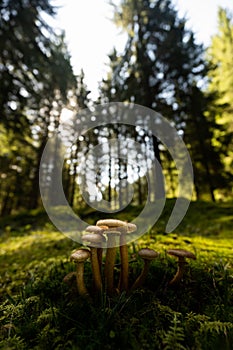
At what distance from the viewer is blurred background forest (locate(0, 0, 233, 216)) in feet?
19.1

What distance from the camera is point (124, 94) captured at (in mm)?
10133

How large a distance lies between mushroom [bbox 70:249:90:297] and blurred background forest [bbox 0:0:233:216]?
1.98 m

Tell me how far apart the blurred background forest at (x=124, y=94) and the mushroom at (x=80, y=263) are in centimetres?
198

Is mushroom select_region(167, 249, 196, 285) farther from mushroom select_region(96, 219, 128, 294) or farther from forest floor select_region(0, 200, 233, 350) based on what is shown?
mushroom select_region(96, 219, 128, 294)

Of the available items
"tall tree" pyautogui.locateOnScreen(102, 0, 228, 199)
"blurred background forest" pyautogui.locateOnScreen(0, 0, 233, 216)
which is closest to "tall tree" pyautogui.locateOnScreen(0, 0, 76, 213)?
"blurred background forest" pyautogui.locateOnScreen(0, 0, 233, 216)

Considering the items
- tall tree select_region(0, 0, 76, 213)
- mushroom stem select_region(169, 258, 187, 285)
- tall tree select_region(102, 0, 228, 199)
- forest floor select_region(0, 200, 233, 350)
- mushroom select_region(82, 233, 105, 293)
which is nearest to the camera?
forest floor select_region(0, 200, 233, 350)

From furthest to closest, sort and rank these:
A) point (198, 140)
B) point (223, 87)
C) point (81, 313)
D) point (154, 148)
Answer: point (198, 140) → point (223, 87) → point (154, 148) → point (81, 313)

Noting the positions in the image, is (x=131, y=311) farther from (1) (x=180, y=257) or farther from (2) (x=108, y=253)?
(1) (x=180, y=257)

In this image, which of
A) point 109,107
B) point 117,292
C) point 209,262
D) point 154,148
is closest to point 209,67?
point 154,148

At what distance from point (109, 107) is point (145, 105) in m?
4.73

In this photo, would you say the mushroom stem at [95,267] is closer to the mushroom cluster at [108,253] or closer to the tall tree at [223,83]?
the mushroom cluster at [108,253]

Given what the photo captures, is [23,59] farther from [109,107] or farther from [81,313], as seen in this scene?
[81,313]

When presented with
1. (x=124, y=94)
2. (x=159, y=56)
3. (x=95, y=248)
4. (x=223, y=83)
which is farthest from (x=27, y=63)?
(x=223, y=83)

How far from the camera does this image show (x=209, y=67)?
1135cm
